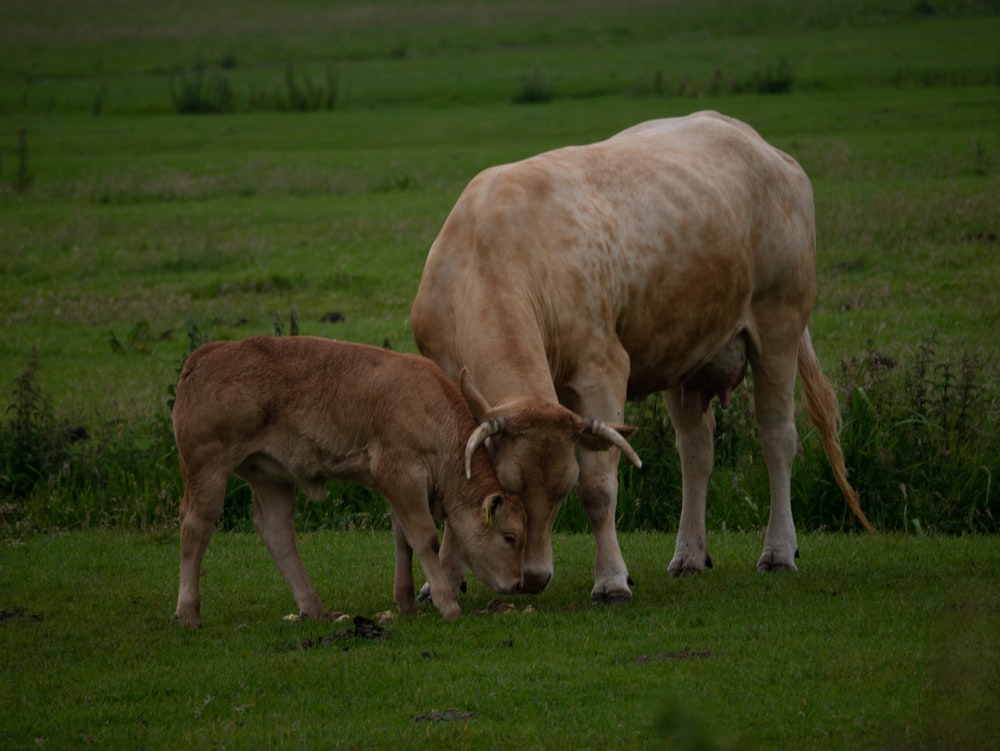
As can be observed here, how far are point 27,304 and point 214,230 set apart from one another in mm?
4990

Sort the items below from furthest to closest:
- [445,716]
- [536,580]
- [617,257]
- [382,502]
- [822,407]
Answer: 1. [382,502]
2. [822,407]
3. [617,257]
4. [536,580]
5. [445,716]

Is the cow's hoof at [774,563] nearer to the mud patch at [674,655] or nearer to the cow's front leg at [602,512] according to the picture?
the cow's front leg at [602,512]

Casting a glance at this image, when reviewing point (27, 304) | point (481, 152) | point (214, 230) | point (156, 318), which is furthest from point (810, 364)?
point (481, 152)

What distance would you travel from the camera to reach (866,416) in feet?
37.8

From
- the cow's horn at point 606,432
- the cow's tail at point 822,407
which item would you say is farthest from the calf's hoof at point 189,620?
the cow's tail at point 822,407

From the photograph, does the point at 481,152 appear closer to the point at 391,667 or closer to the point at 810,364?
the point at 810,364

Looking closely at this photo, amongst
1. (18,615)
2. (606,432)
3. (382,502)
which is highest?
(606,432)

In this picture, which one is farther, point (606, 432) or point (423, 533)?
point (423, 533)

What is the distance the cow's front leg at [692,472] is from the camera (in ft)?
32.1

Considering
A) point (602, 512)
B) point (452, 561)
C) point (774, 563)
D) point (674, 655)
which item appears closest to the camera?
point (674, 655)

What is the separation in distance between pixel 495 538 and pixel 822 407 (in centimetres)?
356

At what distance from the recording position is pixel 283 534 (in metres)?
8.71

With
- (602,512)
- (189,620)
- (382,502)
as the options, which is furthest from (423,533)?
(382,502)

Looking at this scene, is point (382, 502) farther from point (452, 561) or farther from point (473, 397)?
point (473, 397)
